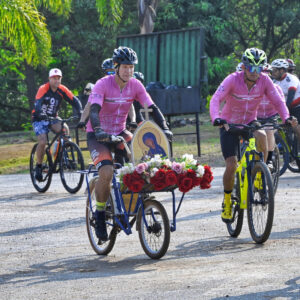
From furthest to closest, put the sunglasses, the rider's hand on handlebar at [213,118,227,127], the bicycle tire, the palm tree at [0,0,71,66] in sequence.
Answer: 1. the palm tree at [0,0,71,66]
2. the bicycle tire
3. the sunglasses
4. the rider's hand on handlebar at [213,118,227,127]

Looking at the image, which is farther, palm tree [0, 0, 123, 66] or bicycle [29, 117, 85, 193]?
palm tree [0, 0, 123, 66]

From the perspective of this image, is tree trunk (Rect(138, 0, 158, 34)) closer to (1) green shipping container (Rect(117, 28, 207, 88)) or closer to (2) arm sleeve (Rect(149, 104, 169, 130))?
(1) green shipping container (Rect(117, 28, 207, 88))

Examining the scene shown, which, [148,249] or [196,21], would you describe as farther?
[196,21]

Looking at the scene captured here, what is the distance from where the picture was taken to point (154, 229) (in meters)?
7.95

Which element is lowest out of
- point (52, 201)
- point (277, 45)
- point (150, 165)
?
point (52, 201)

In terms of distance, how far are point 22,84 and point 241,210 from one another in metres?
31.4

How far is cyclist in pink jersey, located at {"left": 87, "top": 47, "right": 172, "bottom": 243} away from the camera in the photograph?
837cm

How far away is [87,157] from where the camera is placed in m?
22.0

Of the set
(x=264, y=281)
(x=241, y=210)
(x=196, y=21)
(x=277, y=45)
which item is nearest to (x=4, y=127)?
(x=196, y=21)

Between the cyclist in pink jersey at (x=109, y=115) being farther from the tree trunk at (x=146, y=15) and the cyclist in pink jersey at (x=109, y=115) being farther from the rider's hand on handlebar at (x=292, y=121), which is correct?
the tree trunk at (x=146, y=15)

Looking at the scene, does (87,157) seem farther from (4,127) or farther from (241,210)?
(4,127)

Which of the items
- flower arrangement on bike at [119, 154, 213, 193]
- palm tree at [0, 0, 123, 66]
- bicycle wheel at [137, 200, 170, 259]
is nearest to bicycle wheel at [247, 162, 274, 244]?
flower arrangement on bike at [119, 154, 213, 193]

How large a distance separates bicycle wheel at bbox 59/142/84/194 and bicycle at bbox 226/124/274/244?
17.7 ft

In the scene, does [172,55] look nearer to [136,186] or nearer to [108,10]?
[108,10]
